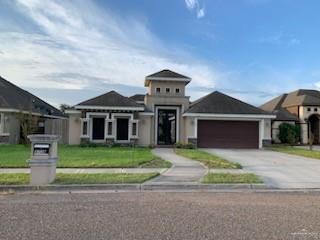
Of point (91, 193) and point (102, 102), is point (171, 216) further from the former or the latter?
point (102, 102)

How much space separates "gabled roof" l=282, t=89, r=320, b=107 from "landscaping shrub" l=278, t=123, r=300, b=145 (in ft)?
10.1

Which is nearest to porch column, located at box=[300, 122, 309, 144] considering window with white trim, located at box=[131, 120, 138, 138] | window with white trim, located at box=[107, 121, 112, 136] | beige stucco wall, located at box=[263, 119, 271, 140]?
beige stucco wall, located at box=[263, 119, 271, 140]

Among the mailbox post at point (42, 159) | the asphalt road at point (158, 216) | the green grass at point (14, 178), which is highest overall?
the mailbox post at point (42, 159)

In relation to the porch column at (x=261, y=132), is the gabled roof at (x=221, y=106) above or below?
above

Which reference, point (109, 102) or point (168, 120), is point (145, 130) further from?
point (109, 102)

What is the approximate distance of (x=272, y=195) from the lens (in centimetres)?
1009

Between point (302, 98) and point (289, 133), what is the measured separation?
5.04 meters

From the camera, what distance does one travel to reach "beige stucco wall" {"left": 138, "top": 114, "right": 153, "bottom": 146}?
29375 mm

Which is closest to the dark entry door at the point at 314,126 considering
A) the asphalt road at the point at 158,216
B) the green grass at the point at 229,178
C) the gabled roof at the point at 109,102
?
the gabled roof at the point at 109,102

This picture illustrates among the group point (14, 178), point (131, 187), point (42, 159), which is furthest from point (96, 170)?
point (131, 187)

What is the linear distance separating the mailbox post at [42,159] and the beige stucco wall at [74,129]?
1756 centimetres

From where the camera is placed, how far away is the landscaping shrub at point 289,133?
3644 centimetres

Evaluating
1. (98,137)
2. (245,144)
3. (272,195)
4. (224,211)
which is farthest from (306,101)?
(224,211)

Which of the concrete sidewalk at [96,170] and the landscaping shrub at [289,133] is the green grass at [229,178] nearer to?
the concrete sidewalk at [96,170]
